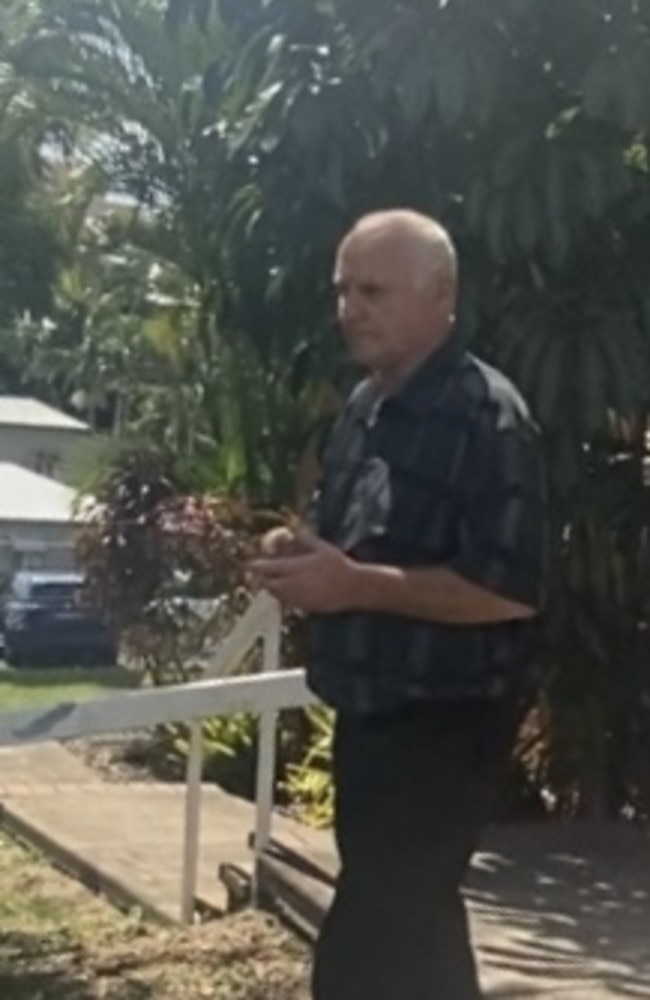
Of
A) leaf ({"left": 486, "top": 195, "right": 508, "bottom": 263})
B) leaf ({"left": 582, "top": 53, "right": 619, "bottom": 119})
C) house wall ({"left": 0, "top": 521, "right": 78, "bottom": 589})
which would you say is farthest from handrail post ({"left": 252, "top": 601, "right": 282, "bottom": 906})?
house wall ({"left": 0, "top": 521, "right": 78, "bottom": 589})

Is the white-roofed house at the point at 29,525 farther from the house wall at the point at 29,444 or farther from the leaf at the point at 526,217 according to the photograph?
the leaf at the point at 526,217

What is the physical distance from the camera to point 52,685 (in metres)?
21.5

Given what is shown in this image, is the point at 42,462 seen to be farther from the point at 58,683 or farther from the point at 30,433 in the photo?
the point at 58,683

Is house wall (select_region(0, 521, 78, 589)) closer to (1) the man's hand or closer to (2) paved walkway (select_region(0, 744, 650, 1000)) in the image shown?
(2) paved walkway (select_region(0, 744, 650, 1000))

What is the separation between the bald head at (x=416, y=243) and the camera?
3.76 m

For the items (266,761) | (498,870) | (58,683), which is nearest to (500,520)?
(266,761)

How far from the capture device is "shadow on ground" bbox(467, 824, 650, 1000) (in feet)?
19.9

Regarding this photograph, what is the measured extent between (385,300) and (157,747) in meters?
9.30

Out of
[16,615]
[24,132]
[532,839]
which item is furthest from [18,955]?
[16,615]

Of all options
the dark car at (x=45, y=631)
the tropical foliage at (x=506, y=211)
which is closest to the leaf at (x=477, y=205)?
the tropical foliage at (x=506, y=211)

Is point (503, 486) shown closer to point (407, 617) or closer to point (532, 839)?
point (407, 617)

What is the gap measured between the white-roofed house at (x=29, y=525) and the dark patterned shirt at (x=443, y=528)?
23.5 m

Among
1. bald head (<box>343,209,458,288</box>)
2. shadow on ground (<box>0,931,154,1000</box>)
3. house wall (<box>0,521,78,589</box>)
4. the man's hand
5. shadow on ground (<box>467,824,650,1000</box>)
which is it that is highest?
bald head (<box>343,209,458,288</box>)

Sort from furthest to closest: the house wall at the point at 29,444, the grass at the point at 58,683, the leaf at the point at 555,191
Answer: the house wall at the point at 29,444
the grass at the point at 58,683
the leaf at the point at 555,191
